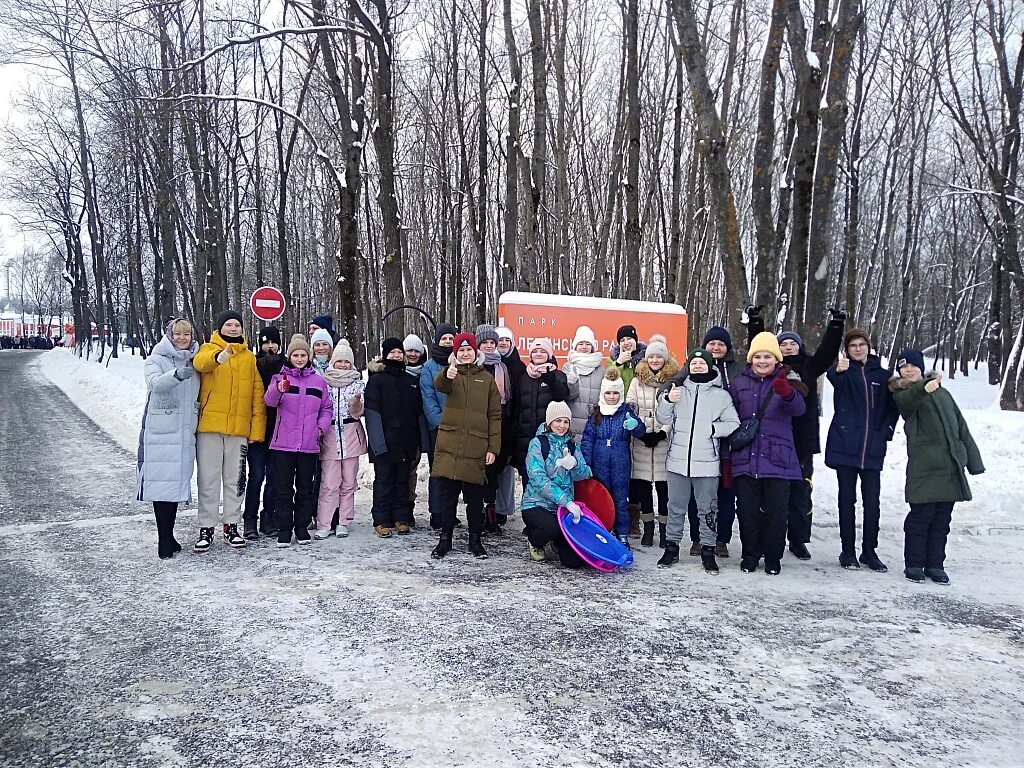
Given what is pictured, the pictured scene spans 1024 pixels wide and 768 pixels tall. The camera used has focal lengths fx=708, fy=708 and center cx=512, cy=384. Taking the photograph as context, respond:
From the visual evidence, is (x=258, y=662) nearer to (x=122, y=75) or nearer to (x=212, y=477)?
(x=212, y=477)

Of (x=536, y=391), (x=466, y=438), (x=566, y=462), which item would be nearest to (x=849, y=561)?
(x=566, y=462)

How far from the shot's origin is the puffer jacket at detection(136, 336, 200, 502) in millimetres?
5832

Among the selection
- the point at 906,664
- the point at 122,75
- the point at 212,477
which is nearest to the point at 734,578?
the point at 906,664

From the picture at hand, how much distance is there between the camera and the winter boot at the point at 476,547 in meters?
6.10

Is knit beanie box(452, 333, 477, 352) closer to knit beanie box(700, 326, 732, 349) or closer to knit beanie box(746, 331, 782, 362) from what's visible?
knit beanie box(700, 326, 732, 349)

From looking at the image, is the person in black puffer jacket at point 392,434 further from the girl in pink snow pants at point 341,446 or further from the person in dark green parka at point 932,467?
the person in dark green parka at point 932,467

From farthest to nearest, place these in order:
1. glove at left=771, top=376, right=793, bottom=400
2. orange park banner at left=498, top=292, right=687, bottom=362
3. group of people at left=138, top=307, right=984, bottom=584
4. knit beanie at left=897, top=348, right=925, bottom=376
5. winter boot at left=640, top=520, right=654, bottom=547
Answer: orange park banner at left=498, top=292, right=687, bottom=362
winter boot at left=640, top=520, right=654, bottom=547
knit beanie at left=897, top=348, right=925, bottom=376
group of people at left=138, top=307, right=984, bottom=584
glove at left=771, top=376, right=793, bottom=400

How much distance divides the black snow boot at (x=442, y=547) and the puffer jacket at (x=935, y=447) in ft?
12.5

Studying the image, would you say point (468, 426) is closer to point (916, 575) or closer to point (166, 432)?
point (166, 432)

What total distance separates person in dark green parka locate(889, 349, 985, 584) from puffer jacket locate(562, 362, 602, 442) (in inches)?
103

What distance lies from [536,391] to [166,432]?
3.23 metres

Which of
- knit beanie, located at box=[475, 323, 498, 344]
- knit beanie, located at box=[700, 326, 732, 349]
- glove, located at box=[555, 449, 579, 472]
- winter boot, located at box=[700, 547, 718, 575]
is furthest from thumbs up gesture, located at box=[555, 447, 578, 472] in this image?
knit beanie, located at box=[700, 326, 732, 349]

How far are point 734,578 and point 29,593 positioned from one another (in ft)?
16.8

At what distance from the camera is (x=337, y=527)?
6727 millimetres
